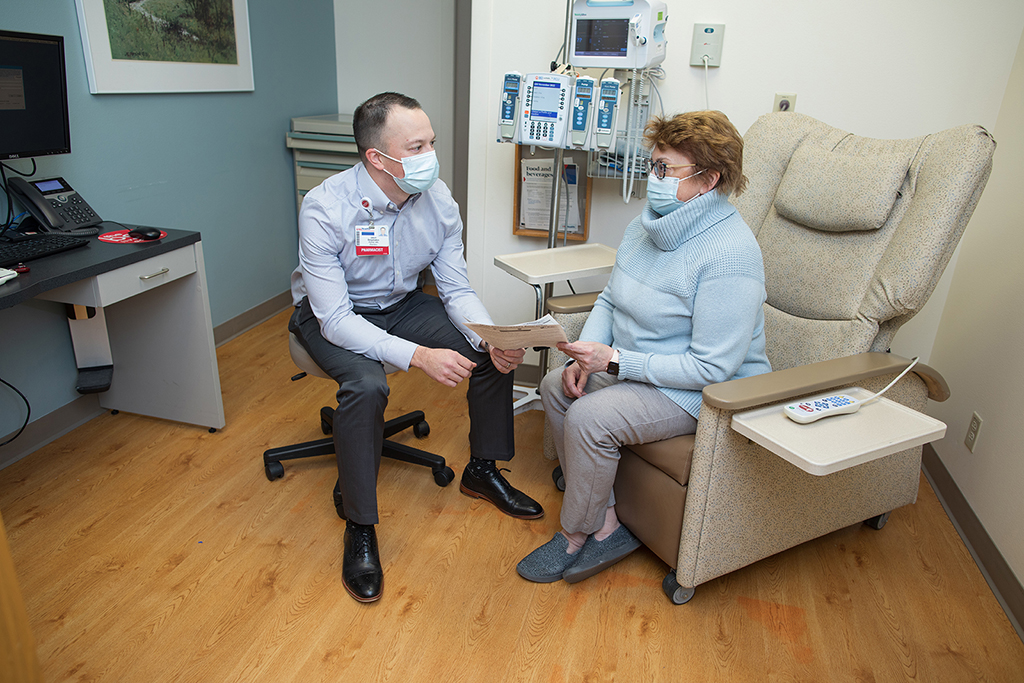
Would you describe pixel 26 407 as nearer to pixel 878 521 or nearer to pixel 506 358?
pixel 506 358

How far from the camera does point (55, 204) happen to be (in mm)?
2049

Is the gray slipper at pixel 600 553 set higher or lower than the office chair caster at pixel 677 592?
higher

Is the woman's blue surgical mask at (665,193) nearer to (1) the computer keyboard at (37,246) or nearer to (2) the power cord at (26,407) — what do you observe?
(1) the computer keyboard at (37,246)

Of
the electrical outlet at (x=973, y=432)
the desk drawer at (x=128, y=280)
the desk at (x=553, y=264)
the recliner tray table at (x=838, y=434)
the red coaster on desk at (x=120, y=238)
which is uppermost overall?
the red coaster on desk at (x=120, y=238)

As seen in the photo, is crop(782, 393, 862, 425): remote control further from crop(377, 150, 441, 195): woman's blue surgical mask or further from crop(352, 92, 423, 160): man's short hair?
crop(352, 92, 423, 160): man's short hair

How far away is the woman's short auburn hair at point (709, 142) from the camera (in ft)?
4.98

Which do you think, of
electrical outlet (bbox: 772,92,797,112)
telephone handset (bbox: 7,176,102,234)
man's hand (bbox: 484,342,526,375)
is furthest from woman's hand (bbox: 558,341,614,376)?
telephone handset (bbox: 7,176,102,234)

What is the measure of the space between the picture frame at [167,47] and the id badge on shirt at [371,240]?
47.2 inches

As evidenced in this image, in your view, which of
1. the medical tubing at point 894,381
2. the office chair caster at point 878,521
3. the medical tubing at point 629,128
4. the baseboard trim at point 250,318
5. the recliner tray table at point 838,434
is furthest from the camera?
the baseboard trim at point 250,318

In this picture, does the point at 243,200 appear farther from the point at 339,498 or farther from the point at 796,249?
the point at 796,249

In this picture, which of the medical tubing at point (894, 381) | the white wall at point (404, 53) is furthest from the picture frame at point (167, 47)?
the medical tubing at point (894, 381)

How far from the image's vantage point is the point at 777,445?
1295 mm

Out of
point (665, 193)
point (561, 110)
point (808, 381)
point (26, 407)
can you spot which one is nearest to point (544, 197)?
point (561, 110)

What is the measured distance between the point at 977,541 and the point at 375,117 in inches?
78.2
